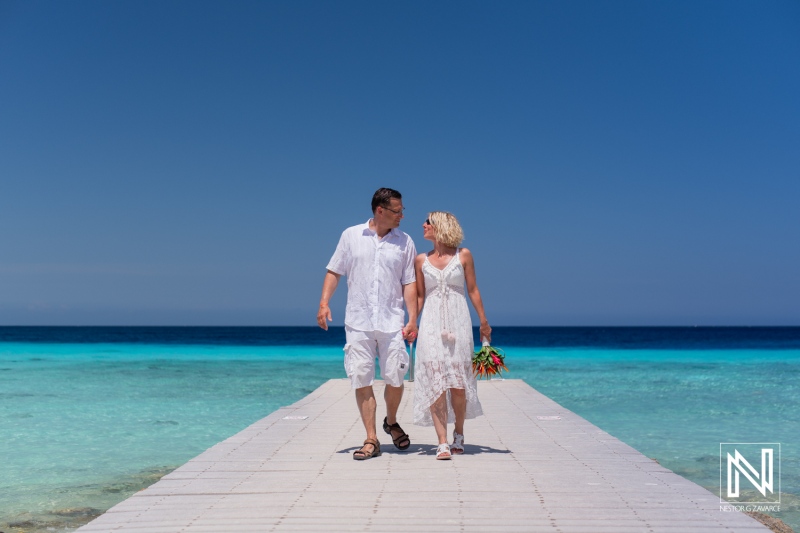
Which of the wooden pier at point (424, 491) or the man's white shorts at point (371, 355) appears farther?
the man's white shorts at point (371, 355)

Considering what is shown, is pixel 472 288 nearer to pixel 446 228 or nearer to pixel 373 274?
pixel 446 228

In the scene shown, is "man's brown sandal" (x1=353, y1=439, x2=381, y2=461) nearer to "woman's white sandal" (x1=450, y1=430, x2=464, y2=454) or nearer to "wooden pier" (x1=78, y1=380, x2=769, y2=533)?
"wooden pier" (x1=78, y1=380, x2=769, y2=533)

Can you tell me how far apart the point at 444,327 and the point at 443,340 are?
9cm

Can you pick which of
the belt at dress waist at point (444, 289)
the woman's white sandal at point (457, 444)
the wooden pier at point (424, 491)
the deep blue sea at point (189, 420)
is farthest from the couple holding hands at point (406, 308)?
the deep blue sea at point (189, 420)

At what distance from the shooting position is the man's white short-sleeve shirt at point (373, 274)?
17.8 feet

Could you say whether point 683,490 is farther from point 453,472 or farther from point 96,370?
point 96,370

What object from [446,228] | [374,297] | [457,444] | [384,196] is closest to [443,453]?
[457,444]

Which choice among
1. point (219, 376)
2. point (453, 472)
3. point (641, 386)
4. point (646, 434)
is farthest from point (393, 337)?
point (219, 376)

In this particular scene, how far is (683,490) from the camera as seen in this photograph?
4453 mm

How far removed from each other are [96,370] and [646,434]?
18068mm

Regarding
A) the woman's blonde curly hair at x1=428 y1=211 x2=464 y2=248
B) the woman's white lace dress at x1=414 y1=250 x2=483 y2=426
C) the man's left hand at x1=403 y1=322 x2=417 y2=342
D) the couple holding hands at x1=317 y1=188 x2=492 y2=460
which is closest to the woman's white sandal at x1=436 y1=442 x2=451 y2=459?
the couple holding hands at x1=317 y1=188 x2=492 y2=460

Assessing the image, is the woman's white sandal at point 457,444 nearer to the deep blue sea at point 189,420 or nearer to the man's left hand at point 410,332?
the man's left hand at point 410,332

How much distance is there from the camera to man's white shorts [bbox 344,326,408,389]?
5410mm

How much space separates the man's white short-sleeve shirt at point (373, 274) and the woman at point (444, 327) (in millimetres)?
170
